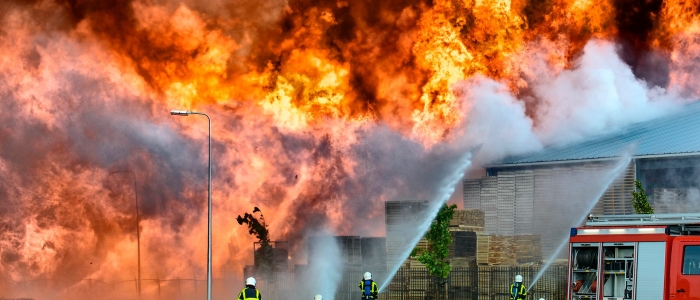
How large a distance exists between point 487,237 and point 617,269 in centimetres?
1812

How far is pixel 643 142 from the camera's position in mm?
53344

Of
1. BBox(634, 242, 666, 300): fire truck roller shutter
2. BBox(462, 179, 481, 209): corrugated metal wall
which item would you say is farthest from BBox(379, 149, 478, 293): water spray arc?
BBox(634, 242, 666, 300): fire truck roller shutter

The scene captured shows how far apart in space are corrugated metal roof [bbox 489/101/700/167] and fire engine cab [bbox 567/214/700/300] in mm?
19781

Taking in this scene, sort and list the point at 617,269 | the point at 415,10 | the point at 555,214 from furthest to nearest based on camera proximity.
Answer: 1. the point at 415,10
2. the point at 555,214
3. the point at 617,269

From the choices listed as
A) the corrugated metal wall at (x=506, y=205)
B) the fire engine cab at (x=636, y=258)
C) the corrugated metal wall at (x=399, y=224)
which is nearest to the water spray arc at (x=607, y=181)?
the corrugated metal wall at (x=506, y=205)

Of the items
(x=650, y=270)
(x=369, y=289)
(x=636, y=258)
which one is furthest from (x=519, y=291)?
(x=650, y=270)

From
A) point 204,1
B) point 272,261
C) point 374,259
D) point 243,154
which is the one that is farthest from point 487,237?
point 204,1

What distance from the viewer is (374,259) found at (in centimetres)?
4959

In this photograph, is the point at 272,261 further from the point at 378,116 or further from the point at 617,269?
the point at 617,269

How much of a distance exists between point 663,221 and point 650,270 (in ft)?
4.48

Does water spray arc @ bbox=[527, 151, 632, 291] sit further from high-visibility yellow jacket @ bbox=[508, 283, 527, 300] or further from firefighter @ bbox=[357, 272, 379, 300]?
firefighter @ bbox=[357, 272, 379, 300]

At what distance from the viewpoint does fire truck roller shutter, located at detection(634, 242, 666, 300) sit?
29859 mm

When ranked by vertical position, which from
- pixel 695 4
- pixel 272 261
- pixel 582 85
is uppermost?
pixel 695 4

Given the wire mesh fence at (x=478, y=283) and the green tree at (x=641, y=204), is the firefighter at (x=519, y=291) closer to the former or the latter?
the wire mesh fence at (x=478, y=283)
